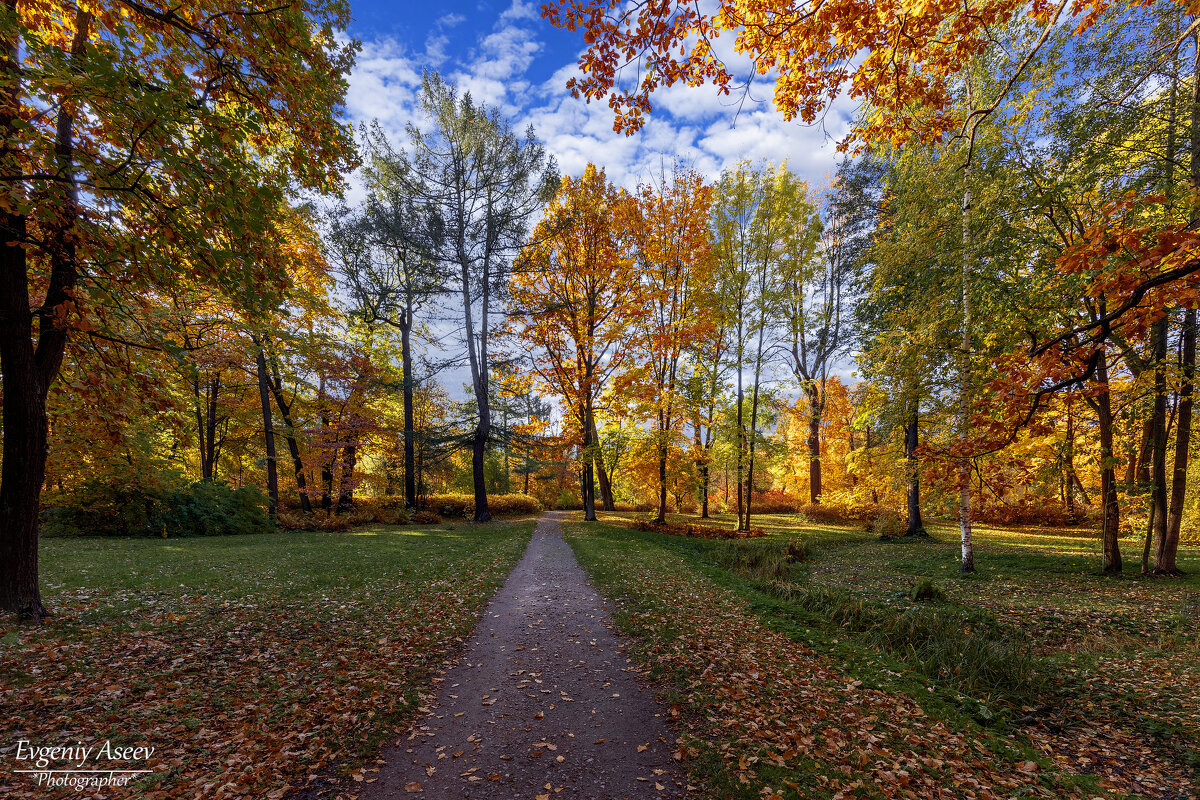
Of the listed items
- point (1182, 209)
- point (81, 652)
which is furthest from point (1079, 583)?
point (81, 652)

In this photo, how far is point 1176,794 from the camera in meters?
3.42

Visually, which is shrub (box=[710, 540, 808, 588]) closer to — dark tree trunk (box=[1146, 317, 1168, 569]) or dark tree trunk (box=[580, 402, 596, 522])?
dark tree trunk (box=[580, 402, 596, 522])

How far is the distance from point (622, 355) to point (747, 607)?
1229 cm

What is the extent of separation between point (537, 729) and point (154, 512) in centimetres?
1688

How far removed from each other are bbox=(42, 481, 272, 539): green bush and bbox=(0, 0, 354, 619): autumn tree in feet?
36.5

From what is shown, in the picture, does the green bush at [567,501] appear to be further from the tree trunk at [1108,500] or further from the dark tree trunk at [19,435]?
the dark tree trunk at [19,435]

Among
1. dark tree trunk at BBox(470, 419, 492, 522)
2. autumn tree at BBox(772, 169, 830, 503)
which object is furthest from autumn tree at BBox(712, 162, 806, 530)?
dark tree trunk at BBox(470, 419, 492, 522)

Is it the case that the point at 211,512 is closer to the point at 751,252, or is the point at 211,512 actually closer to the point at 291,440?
the point at 291,440

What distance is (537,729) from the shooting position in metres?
4.04

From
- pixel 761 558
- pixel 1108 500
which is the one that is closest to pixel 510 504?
pixel 761 558

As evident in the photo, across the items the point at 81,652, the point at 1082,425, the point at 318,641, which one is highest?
the point at 1082,425

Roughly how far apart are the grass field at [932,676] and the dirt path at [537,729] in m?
0.45

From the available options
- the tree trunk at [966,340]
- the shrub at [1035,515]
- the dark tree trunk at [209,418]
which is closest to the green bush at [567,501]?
the dark tree trunk at [209,418]

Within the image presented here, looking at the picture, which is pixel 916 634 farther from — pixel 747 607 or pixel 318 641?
pixel 318 641
